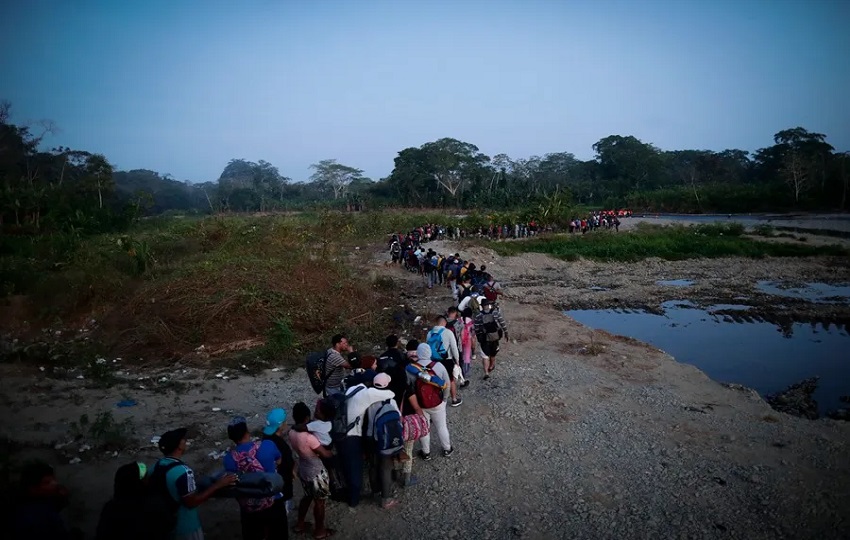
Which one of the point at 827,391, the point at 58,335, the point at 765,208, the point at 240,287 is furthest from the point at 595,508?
the point at 765,208

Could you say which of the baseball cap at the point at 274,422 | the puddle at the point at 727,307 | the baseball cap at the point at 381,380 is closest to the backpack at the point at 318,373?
the baseball cap at the point at 381,380

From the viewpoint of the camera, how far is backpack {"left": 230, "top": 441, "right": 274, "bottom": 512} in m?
3.79

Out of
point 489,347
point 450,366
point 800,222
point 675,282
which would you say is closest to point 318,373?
point 450,366

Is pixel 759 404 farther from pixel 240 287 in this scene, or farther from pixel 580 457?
pixel 240 287

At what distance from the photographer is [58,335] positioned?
1163 cm

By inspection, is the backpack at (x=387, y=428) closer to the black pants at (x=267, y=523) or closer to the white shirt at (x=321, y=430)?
the white shirt at (x=321, y=430)

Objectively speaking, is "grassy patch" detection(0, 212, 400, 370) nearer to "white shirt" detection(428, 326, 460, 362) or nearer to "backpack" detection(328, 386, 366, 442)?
"white shirt" detection(428, 326, 460, 362)

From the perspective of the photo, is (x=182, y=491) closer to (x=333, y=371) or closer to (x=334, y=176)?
(x=333, y=371)

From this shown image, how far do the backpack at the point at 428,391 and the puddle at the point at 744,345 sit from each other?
8092mm

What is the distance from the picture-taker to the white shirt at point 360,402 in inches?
185

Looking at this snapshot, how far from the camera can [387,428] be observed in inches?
186

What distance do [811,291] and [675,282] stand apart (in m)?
4.87

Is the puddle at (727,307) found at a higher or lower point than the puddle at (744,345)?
higher

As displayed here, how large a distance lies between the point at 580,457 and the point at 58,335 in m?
12.4
